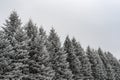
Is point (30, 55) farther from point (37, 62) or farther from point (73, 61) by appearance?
point (73, 61)

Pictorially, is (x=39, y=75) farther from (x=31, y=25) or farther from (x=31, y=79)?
(x=31, y=25)

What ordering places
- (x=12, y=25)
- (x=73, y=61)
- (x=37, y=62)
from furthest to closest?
(x=73, y=61), (x=37, y=62), (x=12, y=25)

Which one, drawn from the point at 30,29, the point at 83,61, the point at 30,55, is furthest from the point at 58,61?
the point at 83,61

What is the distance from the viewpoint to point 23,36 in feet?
59.7

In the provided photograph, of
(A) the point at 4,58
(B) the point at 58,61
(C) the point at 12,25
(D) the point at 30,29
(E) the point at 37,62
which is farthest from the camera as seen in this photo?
(B) the point at 58,61

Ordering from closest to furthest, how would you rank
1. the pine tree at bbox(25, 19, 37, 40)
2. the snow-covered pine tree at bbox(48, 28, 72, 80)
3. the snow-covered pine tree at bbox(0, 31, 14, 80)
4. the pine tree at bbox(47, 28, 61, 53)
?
the snow-covered pine tree at bbox(0, 31, 14, 80) → the pine tree at bbox(25, 19, 37, 40) → the snow-covered pine tree at bbox(48, 28, 72, 80) → the pine tree at bbox(47, 28, 61, 53)

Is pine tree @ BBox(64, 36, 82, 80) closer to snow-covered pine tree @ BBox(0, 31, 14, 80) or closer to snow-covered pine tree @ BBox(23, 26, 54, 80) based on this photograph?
snow-covered pine tree @ BBox(23, 26, 54, 80)

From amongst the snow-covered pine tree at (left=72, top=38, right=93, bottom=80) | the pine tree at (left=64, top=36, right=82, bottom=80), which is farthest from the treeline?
the snow-covered pine tree at (left=72, top=38, right=93, bottom=80)

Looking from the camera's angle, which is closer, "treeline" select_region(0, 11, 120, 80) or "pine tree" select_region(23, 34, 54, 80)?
"treeline" select_region(0, 11, 120, 80)

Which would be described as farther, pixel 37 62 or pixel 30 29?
pixel 30 29

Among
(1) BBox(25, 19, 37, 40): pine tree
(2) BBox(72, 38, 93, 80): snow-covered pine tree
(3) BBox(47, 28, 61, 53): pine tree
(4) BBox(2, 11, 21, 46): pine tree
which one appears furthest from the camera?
(2) BBox(72, 38, 93, 80): snow-covered pine tree

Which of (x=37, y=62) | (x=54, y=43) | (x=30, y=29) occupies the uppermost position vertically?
(x=30, y=29)

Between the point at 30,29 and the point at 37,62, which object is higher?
the point at 30,29

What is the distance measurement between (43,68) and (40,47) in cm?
266
